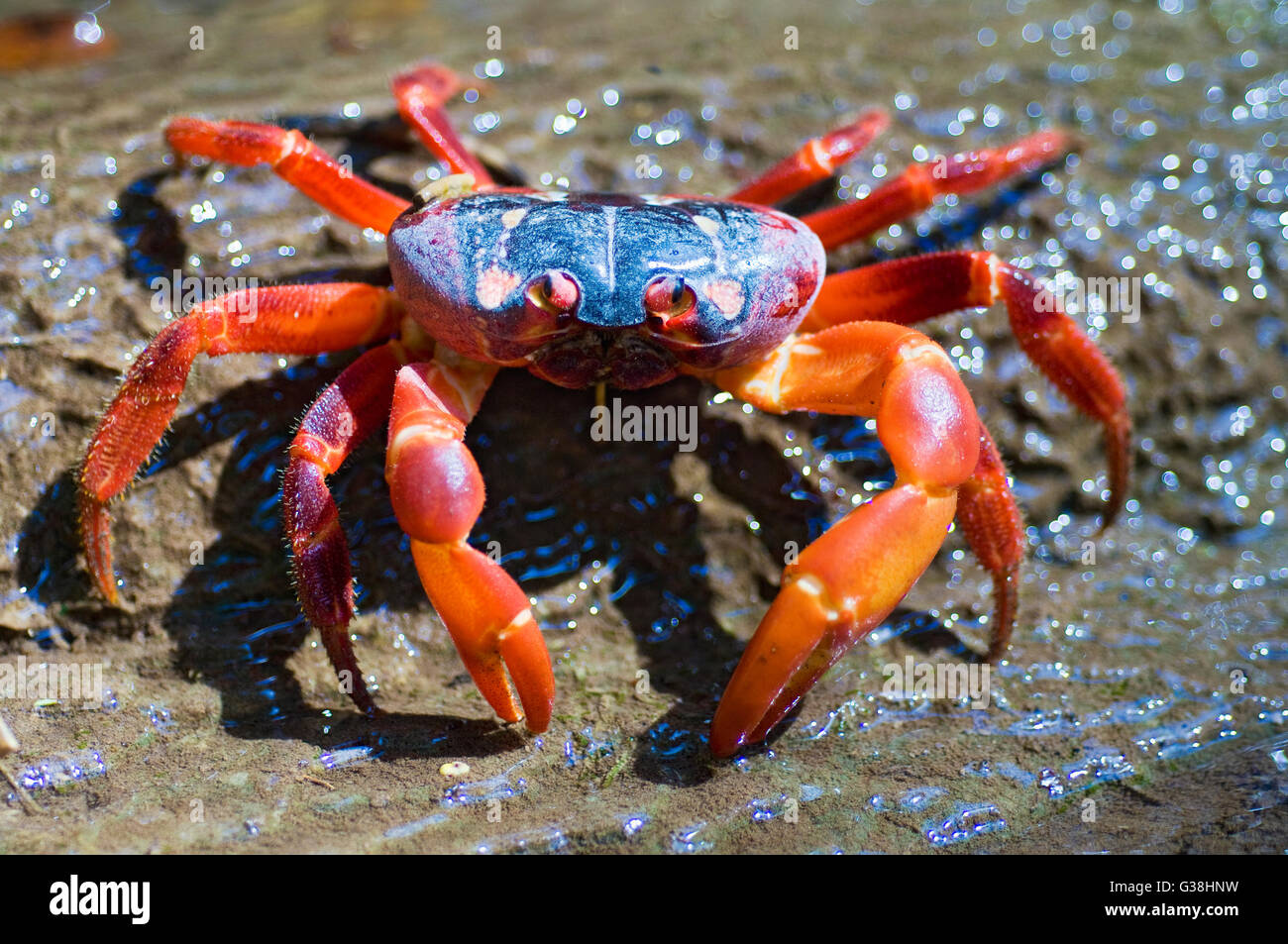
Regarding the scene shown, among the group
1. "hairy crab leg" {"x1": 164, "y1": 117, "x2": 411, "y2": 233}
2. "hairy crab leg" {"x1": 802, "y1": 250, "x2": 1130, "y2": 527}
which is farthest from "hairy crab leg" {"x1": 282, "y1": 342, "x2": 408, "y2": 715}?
"hairy crab leg" {"x1": 802, "y1": 250, "x2": 1130, "y2": 527}

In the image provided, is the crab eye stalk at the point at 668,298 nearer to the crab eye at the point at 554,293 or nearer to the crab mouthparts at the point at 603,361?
the crab mouthparts at the point at 603,361

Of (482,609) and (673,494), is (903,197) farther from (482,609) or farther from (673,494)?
(482,609)

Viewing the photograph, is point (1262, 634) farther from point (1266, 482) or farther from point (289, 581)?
point (289, 581)

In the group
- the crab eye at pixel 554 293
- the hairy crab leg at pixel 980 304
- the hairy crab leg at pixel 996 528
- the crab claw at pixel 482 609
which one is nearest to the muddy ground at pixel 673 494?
the hairy crab leg at pixel 996 528

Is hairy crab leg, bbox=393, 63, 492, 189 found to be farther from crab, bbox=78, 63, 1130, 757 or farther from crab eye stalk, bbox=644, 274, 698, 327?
crab eye stalk, bbox=644, 274, 698, 327

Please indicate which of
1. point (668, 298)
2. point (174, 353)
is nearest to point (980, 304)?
point (668, 298)
